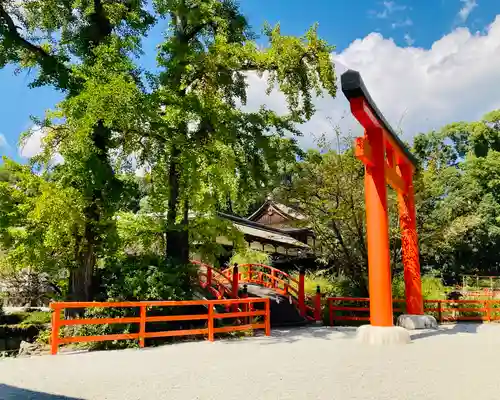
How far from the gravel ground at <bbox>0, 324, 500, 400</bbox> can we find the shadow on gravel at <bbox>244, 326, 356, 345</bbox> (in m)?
0.59

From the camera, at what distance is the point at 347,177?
48.1 ft

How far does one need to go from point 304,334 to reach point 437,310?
668cm

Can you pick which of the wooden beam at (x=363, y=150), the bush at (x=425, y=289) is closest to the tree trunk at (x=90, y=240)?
the wooden beam at (x=363, y=150)

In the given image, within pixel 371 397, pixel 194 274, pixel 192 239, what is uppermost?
pixel 192 239

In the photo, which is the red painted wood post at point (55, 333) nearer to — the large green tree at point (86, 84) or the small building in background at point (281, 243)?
the large green tree at point (86, 84)

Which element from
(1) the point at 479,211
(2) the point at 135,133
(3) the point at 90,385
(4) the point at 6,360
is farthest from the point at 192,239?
(1) the point at 479,211

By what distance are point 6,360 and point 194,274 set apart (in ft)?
18.5

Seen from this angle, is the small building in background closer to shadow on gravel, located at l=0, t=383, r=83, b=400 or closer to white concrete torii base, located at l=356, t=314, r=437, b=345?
white concrete torii base, located at l=356, t=314, r=437, b=345

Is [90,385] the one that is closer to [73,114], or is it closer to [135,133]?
[73,114]

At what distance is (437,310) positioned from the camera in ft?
51.0

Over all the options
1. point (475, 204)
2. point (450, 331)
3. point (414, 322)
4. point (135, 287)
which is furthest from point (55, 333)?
point (475, 204)

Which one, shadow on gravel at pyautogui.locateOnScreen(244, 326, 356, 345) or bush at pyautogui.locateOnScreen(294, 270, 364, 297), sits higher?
bush at pyautogui.locateOnScreen(294, 270, 364, 297)

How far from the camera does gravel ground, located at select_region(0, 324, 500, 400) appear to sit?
514 cm

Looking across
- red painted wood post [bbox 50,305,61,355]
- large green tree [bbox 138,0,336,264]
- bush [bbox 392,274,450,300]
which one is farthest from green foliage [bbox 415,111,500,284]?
red painted wood post [bbox 50,305,61,355]
